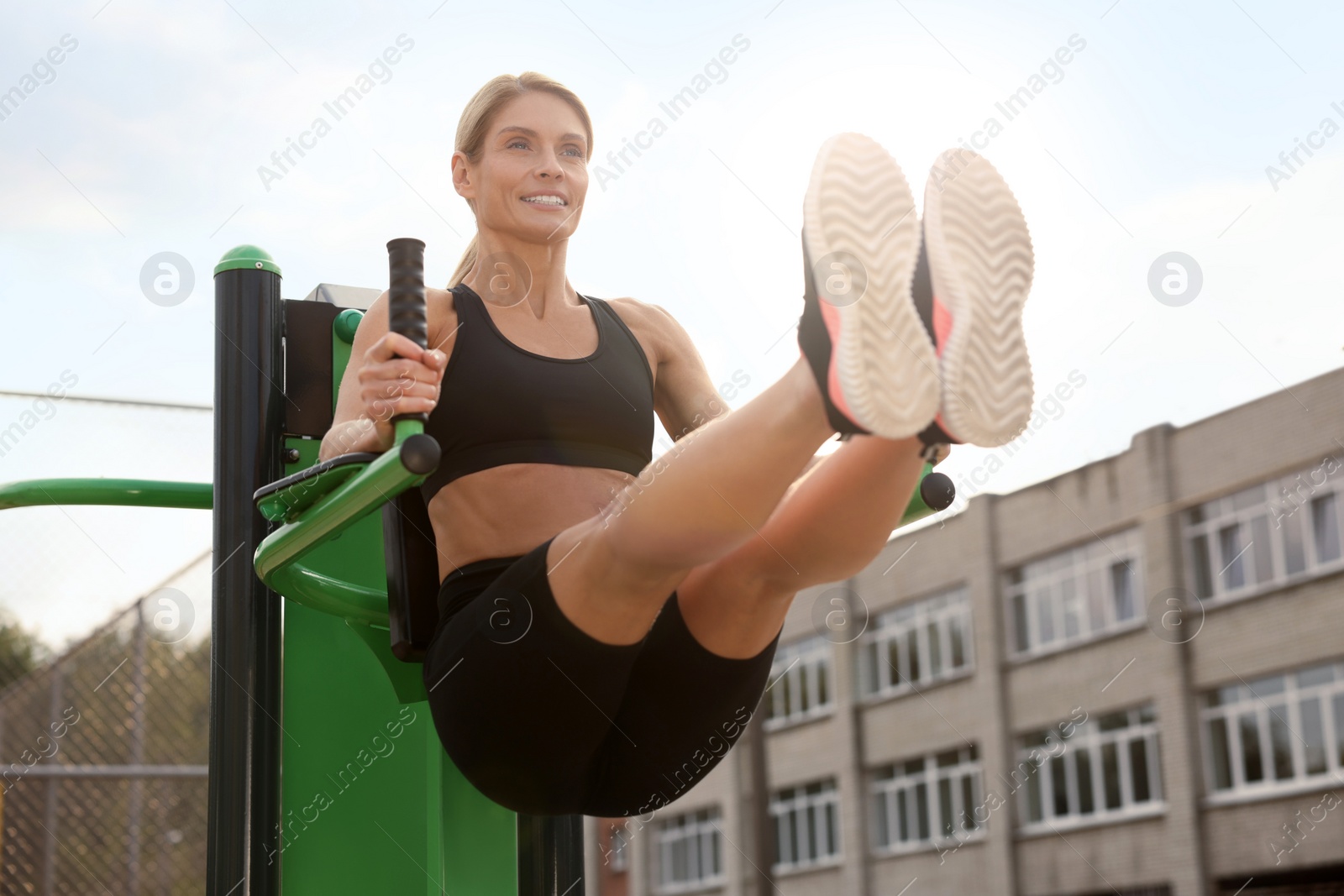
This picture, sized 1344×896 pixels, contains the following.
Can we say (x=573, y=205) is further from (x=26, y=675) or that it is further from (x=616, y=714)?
(x=26, y=675)

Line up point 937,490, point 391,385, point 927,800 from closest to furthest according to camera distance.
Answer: point 391,385, point 937,490, point 927,800

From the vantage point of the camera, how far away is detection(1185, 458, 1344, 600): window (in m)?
13.7

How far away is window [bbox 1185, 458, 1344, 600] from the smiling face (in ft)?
43.7

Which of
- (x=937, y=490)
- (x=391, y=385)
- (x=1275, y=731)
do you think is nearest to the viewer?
(x=391, y=385)

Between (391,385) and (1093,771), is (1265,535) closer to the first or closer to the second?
(1093,771)

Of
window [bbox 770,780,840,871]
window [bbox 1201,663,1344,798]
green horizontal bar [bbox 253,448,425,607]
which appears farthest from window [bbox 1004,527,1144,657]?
green horizontal bar [bbox 253,448,425,607]

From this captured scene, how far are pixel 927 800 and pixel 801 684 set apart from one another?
2.73 metres

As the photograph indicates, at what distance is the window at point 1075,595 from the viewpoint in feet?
51.0

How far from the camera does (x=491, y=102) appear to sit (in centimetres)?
188

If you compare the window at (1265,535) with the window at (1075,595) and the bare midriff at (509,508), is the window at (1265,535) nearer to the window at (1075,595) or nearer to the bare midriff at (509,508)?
the window at (1075,595)

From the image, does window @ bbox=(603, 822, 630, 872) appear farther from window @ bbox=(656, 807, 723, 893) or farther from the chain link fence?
the chain link fence

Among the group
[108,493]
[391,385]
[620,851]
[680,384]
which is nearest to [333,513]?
[391,385]

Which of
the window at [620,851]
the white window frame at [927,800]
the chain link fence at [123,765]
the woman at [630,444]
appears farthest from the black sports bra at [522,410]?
the window at [620,851]

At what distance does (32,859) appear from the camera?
3270mm
